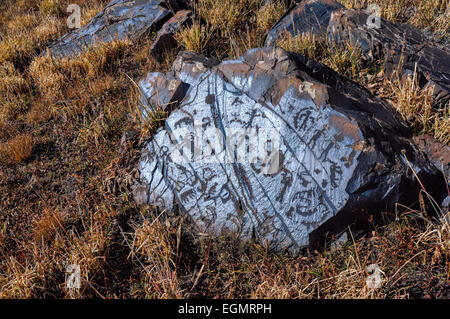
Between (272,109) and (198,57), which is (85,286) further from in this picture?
(198,57)

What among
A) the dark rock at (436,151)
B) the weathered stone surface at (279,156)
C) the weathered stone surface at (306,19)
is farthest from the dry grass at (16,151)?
the dark rock at (436,151)

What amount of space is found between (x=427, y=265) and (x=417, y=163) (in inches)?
32.2

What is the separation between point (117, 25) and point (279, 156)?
4.29m

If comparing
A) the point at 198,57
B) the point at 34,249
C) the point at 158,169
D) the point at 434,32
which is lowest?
the point at 34,249

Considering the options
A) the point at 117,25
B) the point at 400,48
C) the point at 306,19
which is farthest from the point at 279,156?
the point at 117,25

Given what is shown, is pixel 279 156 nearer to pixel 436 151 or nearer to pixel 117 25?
pixel 436 151

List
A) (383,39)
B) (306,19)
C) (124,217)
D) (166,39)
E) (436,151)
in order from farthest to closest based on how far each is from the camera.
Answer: (166,39), (306,19), (383,39), (124,217), (436,151)

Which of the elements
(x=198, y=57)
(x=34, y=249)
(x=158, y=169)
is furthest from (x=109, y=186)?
(x=198, y=57)

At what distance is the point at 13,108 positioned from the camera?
15.9 feet

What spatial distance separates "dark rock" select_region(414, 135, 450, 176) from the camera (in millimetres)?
3035

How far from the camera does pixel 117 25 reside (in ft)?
19.0

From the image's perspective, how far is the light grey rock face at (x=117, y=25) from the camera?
561cm

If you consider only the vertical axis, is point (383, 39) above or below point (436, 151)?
above

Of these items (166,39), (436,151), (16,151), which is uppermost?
(166,39)
